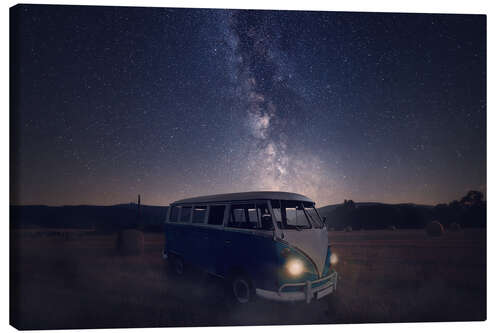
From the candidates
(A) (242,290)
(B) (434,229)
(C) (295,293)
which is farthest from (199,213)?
(B) (434,229)

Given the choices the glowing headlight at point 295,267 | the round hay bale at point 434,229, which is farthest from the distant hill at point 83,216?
the round hay bale at point 434,229

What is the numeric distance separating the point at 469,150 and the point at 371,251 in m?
2.71

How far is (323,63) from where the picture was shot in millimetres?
6516

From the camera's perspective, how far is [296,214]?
5387 mm

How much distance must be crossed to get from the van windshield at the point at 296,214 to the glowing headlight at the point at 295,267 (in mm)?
485

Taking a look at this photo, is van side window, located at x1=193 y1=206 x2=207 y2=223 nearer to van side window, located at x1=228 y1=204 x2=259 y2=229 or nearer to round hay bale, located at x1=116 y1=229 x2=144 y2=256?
van side window, located at x1=228 y1=204 x2=259 y2=229

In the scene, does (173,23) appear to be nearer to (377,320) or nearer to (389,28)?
(389,28)

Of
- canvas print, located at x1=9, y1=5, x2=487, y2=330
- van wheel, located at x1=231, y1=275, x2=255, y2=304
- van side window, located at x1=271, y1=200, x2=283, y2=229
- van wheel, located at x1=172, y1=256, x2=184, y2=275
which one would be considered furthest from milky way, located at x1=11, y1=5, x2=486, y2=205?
van wheel, located at x1=231, y1=275, x2=255, y2=304

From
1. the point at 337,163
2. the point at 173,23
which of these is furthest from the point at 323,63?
the point at 173,23

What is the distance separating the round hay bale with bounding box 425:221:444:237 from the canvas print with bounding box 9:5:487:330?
0.11 ft

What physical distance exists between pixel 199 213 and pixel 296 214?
1823 mm

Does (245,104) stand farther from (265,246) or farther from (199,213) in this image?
(265,246)

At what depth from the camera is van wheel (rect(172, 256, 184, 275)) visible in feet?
21.9

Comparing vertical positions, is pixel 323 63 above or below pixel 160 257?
above
